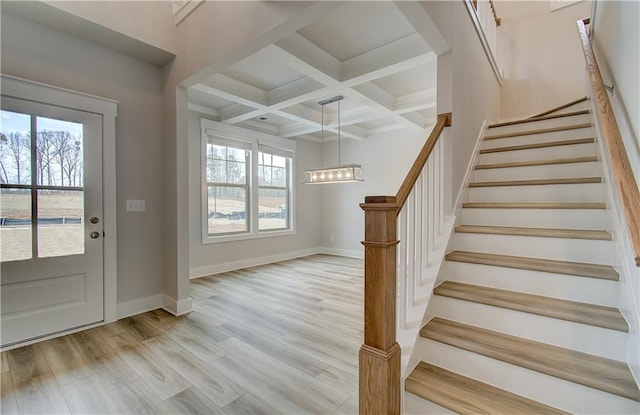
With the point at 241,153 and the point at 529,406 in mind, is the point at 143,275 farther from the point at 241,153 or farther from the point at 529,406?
the point at 529,406

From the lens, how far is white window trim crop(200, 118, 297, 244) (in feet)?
15.2

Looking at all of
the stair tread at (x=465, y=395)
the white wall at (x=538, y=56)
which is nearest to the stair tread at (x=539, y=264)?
the stair tread at (x=465, y=395)

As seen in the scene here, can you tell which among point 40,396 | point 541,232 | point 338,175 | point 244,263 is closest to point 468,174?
point 541,232

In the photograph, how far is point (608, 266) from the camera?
169cm

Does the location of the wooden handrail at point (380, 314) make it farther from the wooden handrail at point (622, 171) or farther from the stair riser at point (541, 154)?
the stair riser at point (541, 154)

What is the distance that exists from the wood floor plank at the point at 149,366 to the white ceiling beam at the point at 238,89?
278 cm

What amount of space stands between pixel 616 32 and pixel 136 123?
3.91 metres

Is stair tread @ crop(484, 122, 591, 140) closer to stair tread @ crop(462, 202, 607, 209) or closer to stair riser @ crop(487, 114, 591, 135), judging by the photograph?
stair riser @ crop(487, 114, 591, 135)

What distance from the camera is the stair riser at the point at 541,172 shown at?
7.46ft

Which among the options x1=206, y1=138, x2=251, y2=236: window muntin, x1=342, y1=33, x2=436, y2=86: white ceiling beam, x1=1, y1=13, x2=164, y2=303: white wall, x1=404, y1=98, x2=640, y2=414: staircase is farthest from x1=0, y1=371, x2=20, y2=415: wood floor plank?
x1=342, y1=33, x2=436, y2=86: white ceiling beam

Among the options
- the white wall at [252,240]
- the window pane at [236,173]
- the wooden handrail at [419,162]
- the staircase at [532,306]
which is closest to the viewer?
the staircase at [532,306]

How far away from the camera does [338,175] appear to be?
3955 millimetres

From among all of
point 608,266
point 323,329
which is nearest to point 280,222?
point 323,329

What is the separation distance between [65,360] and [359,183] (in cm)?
515
